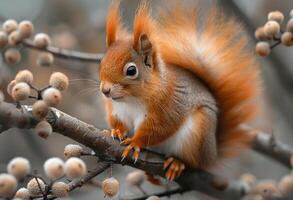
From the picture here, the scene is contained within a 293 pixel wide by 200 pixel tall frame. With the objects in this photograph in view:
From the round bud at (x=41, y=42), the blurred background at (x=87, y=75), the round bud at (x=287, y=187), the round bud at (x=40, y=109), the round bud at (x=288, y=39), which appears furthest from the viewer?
the blurred background at (x=87, y=75)

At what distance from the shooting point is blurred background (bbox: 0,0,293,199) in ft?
8.82

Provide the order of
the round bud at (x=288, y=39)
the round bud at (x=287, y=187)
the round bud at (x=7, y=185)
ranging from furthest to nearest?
the round bud at (x=288, y=39)
the round bud at (x=287, y=187)
the round bud at (x=7, y=185)

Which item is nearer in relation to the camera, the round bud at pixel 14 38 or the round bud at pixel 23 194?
the round bud at pixel 23 194

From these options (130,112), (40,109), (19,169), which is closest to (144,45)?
(130,112)

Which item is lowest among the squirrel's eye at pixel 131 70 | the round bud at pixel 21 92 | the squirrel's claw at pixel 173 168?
the squirrel's claw at pixel 173 168

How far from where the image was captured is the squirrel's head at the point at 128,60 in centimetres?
193

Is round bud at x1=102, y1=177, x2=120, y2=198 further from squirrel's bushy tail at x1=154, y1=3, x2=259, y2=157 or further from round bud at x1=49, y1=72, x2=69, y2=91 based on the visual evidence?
squirrel's bushy tail at x1=154, y1=3, x2=259, y2=157

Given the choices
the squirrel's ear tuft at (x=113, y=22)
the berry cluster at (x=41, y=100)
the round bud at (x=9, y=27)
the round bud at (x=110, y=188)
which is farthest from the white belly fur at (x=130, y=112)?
the berry cluster at (x=41, y=100)

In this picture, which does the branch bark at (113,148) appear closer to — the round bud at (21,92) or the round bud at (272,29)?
the round bud at (21,92)

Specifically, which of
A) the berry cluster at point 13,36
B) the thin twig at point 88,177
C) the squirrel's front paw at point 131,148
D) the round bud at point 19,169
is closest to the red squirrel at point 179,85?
the squirrel's front paw at point 131,148

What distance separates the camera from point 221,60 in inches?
90.3

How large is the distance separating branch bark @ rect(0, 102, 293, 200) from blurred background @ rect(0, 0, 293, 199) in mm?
312

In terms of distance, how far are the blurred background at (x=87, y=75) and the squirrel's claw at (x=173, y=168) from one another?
16.7 inches

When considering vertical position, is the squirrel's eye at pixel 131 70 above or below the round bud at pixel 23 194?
above
